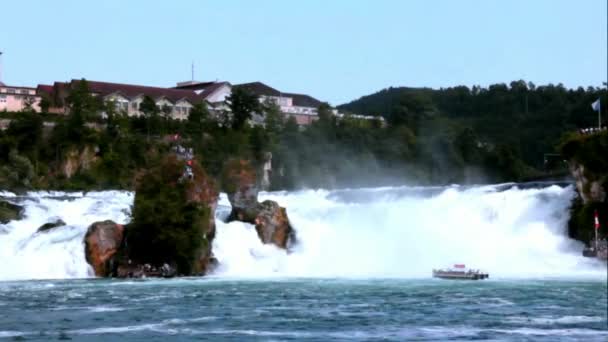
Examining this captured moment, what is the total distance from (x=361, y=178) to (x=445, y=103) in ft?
112

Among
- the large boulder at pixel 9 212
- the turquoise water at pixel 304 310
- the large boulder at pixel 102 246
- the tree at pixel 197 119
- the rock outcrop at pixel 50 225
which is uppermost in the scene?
the tree at pixel 197 119

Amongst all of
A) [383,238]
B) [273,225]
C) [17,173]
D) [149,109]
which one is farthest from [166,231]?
[149,109]

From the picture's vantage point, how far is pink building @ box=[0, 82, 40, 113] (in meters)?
66.3

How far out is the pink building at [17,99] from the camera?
66312 millimetres

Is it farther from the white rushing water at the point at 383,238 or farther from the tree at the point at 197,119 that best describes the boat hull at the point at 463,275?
the tree at the point at 197,119

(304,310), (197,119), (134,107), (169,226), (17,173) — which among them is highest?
(134,107)

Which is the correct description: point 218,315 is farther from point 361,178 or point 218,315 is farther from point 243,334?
point 361,178

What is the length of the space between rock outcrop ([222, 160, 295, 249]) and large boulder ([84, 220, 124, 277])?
647 centimetres

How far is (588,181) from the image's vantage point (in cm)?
3853

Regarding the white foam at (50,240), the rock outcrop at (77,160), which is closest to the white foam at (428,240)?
the white foam at (50,240)

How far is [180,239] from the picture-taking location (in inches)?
1384

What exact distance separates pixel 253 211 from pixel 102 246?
7.46m

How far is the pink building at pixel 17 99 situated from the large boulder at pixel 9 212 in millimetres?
25301

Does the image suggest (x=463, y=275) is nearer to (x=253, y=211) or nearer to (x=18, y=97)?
(x=253, y=211)
